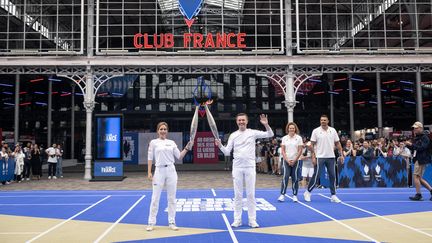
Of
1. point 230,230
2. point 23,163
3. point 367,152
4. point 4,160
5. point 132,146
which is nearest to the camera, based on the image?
point 230,230

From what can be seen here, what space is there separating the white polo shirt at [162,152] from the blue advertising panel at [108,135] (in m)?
12.1

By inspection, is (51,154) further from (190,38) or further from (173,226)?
(173,226)

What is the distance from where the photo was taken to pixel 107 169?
63.4ft

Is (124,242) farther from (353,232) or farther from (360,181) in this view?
(360,181)

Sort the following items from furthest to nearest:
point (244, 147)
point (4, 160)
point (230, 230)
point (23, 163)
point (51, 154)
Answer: point (51, 154), point (23, 163), point (4, 160), point (244, 147), point (230, 230)

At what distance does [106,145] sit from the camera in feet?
62.6

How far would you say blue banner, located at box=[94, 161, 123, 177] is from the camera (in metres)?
19.2

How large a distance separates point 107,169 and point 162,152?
13.0 m

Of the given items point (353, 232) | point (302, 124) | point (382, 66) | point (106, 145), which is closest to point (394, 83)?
point (302, 124)

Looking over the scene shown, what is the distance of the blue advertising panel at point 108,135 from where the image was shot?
1898 cm

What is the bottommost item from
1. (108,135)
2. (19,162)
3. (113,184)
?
(113,184)

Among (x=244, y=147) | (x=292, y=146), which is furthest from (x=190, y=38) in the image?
(x=244, y=147)

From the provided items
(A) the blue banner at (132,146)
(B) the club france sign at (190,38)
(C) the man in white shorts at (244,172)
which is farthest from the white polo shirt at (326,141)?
(A) the blue banner at (132,146)

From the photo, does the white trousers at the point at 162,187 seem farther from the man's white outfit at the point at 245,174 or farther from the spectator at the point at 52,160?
the spectator at the point at 52,160
